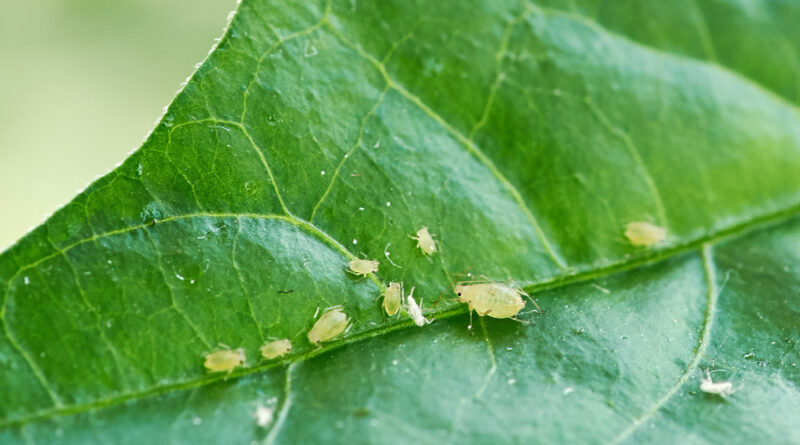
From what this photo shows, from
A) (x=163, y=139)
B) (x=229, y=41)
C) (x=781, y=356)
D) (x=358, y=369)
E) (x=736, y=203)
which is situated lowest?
(x=781, y=356)

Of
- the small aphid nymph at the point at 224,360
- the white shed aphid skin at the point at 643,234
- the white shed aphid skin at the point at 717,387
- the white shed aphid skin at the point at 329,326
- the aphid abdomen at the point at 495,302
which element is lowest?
the white shed aphid skin at the point at 717,387

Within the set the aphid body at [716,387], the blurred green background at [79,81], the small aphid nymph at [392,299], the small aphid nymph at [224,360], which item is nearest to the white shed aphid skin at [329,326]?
the small aphid nymph at [392,299]

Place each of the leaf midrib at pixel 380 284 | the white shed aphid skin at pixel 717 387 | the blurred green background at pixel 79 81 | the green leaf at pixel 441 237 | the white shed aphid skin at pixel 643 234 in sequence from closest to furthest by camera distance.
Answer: the leaf midrib at pixel 380 284 → the green leaf at pixel 441 237 → the white shed aphid skin at pixel 717 387 → the white shed aphid skin at pixel 643 234 → the blurred green background at pixel 79 81

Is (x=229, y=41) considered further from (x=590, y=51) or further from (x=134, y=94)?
(x=134, y=94)

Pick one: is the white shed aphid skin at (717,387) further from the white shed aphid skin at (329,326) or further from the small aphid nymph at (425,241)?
the white shed aphid skin at (329,326)

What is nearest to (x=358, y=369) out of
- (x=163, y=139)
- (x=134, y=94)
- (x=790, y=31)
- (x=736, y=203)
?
(x=163, y=139)

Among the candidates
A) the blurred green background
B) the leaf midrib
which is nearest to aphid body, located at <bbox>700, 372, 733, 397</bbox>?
the leaf midrib
